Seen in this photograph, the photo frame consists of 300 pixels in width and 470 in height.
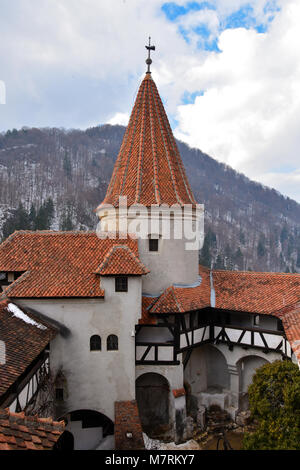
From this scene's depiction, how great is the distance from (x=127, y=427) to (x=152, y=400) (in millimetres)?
3135

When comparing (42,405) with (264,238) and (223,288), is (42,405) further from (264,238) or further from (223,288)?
(264,238)

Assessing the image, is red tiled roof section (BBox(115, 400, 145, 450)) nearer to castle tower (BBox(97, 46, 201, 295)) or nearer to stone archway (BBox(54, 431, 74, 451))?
stone archway (BBox(54, 431, 74, 451))

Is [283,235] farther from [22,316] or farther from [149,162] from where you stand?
[22,316]

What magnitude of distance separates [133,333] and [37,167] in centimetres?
9946

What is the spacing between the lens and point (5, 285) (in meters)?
15.0

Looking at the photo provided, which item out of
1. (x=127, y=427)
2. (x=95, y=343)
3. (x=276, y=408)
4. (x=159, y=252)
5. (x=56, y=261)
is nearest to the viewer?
(x=276, y=408)

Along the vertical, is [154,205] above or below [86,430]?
above

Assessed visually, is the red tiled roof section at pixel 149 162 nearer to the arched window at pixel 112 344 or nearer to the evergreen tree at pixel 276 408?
the arched window at pixel 112 344

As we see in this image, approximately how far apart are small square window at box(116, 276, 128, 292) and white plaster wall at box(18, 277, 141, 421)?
0.53ft

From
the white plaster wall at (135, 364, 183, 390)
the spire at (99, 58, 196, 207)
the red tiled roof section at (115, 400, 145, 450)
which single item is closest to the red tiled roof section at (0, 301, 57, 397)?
the red tiled roof section at (115, 400, 145, 450)

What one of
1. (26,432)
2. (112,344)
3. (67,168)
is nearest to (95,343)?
(112,344)

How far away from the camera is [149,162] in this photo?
683 inches

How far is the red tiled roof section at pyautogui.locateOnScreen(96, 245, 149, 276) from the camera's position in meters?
13.8
